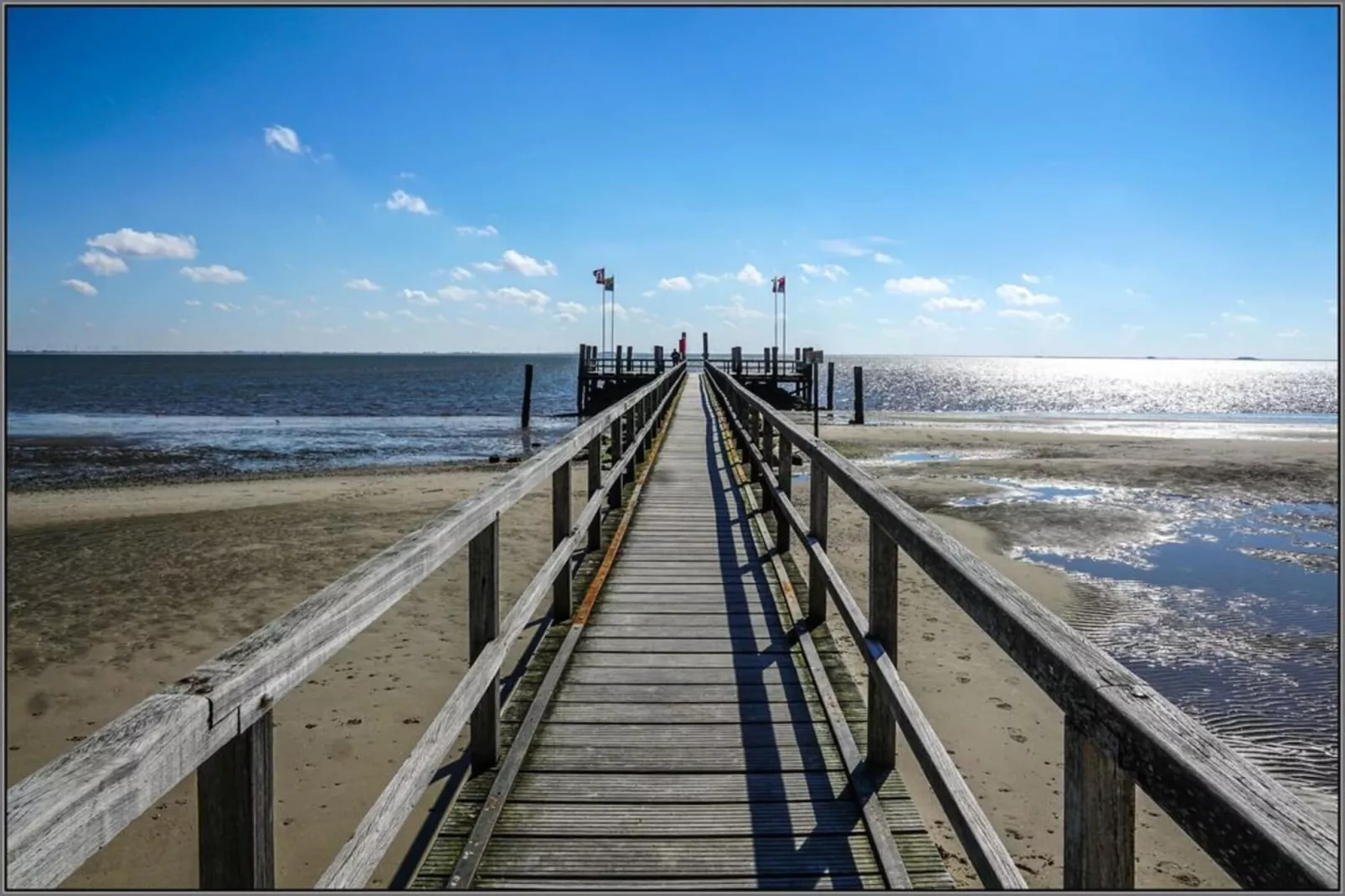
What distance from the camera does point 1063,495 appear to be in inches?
645

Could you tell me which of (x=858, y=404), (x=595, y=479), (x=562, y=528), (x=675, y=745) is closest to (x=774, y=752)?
(x=675, y=745)

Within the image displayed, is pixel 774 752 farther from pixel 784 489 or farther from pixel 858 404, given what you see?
pixel 858 404

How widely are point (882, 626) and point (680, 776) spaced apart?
38.3 inches

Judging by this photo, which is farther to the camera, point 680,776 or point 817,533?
point 817,533

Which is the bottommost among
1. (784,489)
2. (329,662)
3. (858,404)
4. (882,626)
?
(329,662)

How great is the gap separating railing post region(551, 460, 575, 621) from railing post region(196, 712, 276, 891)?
2852mm

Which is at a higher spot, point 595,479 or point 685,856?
point 595,479

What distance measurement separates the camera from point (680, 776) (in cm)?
318

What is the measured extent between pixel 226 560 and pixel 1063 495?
14.7 metres

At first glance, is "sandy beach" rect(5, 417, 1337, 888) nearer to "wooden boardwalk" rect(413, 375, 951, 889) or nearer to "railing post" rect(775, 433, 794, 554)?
"wooden boardwalk" rect(413, 375, 951, 889)

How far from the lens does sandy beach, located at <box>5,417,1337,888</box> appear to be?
4.23 metres

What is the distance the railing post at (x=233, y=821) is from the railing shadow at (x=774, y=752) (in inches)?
66.0

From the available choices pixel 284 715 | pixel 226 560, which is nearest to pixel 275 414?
pixel 226 560

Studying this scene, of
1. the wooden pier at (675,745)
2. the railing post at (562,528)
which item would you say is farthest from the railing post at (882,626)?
the railing post at (562,528)
